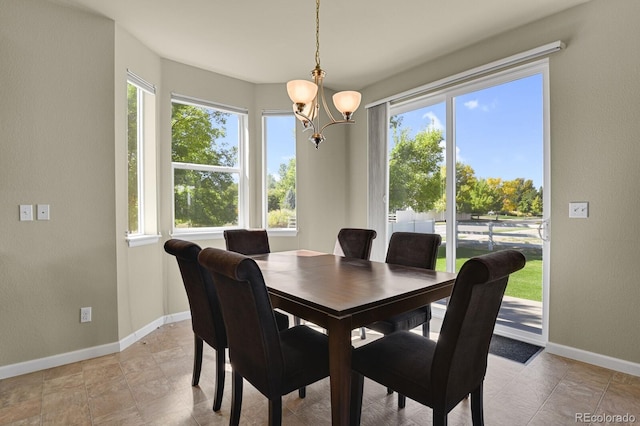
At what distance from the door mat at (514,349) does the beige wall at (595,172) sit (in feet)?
0.62

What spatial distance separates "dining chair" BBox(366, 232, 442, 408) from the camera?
2164 mm

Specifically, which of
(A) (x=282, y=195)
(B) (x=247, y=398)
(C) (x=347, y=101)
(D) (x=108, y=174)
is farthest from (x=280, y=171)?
(B) (x=247, y=398)

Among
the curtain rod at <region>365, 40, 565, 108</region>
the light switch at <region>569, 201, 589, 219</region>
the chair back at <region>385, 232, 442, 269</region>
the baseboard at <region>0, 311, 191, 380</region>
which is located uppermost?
the curtain rod at <region>365, 40, 565, 108</region>

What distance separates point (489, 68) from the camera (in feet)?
9.78

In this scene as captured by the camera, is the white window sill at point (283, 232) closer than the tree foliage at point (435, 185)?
No

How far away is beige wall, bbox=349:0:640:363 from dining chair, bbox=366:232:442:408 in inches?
43.4

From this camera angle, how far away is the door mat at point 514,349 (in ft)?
8.61

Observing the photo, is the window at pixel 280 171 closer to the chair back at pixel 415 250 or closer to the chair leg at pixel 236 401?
the chair back at pixel 415 250

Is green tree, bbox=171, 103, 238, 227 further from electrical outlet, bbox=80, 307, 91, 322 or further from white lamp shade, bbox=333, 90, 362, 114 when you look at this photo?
white lamp shade, bbox=333, 90, 362, 114

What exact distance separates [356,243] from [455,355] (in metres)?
1.74

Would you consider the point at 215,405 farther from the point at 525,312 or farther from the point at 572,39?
the point at 572,39

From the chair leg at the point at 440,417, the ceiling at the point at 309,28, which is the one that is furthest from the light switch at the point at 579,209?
the chair leg at the point at 440,417

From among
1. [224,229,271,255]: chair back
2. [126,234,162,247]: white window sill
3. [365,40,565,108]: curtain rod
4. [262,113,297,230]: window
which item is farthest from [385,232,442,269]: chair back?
[126,234,162,247]: white window sill

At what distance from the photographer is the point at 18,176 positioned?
94.0 inches
